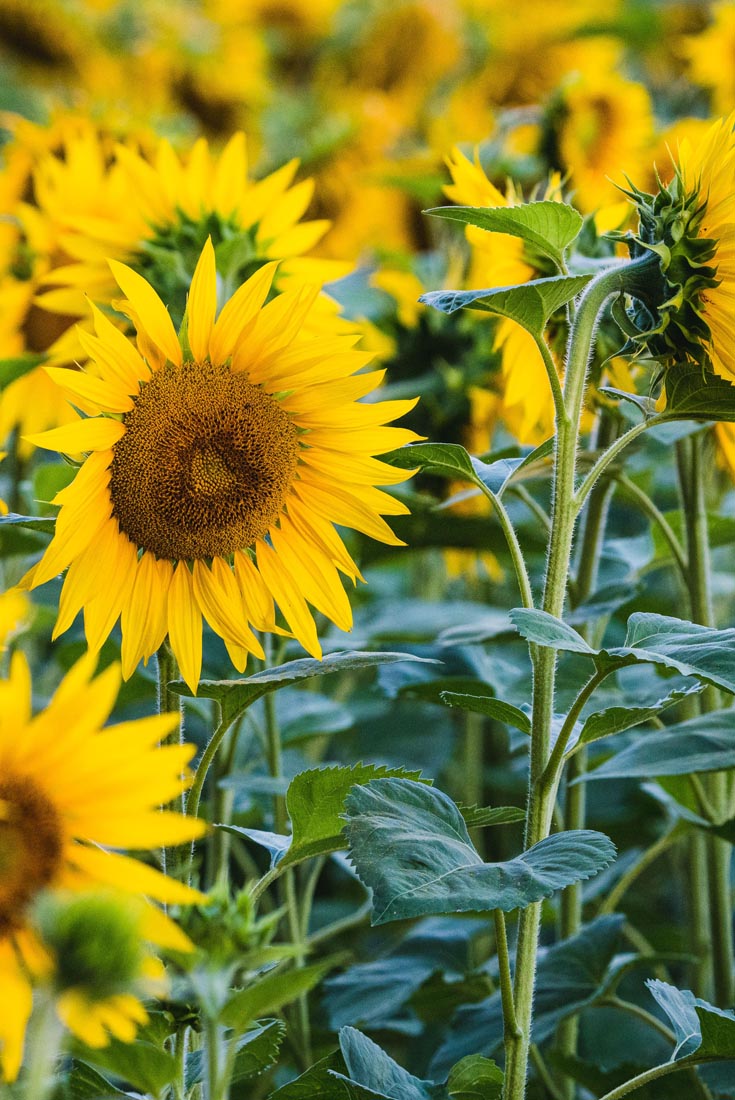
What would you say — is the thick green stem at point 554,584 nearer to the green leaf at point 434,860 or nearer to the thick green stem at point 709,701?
the green leaf at point 434,860

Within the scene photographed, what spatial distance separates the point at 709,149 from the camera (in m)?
0.70

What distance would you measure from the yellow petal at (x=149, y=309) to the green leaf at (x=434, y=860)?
26cm

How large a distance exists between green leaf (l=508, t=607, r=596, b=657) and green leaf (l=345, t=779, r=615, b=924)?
0.09 m

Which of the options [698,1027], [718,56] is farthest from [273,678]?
[718,56]

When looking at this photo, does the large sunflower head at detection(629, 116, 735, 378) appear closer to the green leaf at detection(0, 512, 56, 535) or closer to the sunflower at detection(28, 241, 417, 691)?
the sunflower at detection(28, 241, 417, 691)

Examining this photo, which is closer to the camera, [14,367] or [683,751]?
[683,751]

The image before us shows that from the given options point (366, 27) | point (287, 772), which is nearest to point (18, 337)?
point (287, 772)

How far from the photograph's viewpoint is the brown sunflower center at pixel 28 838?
477 mm

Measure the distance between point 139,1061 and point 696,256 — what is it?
19.6 inches

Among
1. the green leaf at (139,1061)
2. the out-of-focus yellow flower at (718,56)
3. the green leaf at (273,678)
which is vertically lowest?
the green leaf at (139,1061)

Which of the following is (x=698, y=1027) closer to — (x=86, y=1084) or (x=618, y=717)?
(x=618, y=717)

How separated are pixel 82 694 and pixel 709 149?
467mm

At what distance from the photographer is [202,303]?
0.70 metres

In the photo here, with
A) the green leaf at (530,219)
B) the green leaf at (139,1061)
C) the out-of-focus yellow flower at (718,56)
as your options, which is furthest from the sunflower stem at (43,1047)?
the out-of-focus yellow flower at (718,56)
